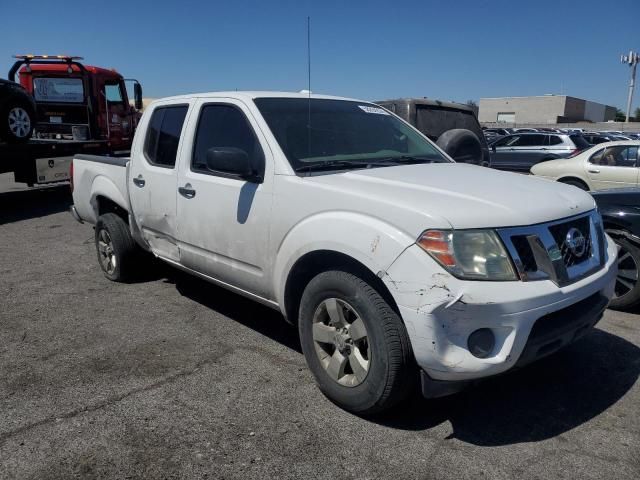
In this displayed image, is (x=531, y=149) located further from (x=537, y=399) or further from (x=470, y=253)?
(x=470, y=253)

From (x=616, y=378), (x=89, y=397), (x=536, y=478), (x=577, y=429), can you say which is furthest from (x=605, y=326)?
(x=89, y=397)

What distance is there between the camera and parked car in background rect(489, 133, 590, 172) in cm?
1362

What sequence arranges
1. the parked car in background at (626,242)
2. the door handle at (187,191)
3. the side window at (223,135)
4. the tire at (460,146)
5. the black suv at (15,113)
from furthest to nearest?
the black suv at (15,113)
the tire at (460,146)
the parked car in background at (626,242)
the door handle at (187,191)
the side window at (223,135)

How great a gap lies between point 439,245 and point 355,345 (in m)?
0.79

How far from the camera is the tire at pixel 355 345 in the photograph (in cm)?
280

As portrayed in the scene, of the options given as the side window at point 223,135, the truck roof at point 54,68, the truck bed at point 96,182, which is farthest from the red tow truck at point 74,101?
the side window at point 223,135

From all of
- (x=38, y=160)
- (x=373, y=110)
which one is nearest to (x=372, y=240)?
(x=373, y=110)

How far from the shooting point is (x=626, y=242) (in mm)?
4586

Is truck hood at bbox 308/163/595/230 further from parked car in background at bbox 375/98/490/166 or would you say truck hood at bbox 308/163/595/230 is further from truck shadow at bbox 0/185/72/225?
truck shadow at bbox 0/185/72/225

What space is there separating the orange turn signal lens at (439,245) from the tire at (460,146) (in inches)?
105

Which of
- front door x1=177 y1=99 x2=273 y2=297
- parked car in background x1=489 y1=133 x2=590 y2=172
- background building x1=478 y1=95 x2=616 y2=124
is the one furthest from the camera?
background building x1=478 y1=95 x2=616 y2=124

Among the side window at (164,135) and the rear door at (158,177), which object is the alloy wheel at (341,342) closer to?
the rear door at (158,177)

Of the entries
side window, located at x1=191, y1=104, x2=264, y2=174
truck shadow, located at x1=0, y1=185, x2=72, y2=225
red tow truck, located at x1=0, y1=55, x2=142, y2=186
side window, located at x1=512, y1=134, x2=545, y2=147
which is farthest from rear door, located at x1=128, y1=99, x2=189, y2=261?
side window, located at x1=512, y1=134, x2=545, y2=147

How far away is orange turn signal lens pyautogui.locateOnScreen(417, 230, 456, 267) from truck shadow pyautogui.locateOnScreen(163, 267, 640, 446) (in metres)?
1.01
